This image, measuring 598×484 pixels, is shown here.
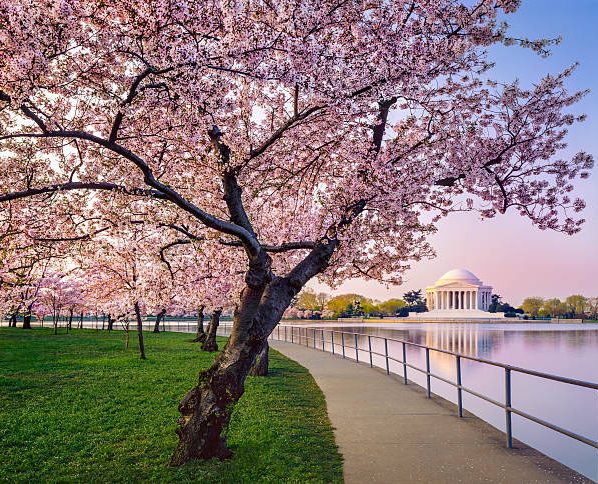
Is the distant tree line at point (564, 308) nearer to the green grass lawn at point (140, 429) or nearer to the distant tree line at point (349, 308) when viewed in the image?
the distant tree line at point (349, 308)

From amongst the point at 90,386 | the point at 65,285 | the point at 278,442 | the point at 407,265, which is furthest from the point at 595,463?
the point at 65,285

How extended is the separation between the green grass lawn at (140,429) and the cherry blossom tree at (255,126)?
666 mm

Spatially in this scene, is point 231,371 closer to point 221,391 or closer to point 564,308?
point 221,391

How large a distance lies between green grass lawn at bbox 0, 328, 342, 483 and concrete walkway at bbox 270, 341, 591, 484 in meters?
0.37

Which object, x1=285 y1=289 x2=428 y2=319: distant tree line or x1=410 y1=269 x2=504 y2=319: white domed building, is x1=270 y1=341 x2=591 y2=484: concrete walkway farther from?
x1=410 y1=269 x2=504 y2=319: white domed building

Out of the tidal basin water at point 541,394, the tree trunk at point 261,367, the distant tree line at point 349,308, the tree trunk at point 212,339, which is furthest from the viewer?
the distant tree line at point 349,308

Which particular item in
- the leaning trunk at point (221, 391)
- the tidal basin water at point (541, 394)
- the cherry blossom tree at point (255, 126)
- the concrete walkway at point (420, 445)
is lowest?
the tidal basin water at point (541, 394)

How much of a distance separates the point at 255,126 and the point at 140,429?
5.58 m

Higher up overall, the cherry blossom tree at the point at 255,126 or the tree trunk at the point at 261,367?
the cherry blossom tree at the point at 255,126

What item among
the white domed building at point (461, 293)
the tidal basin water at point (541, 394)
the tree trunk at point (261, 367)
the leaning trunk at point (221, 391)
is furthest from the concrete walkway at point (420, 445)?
the white domed building at point (461, 293)

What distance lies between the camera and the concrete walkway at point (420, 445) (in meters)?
5.79

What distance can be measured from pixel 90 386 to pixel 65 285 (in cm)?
3743

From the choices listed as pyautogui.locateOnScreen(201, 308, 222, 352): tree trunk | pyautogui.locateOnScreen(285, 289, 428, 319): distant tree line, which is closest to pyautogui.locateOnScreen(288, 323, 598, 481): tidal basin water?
pyautogui.locateOnScreen(201, 308, 222, 352): tree trunk

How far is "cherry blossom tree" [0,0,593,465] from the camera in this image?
17.7 ft
